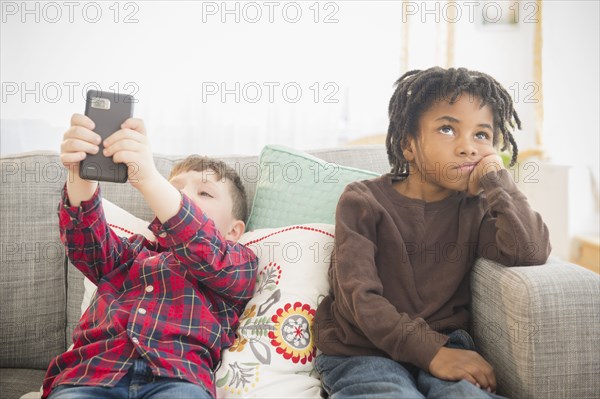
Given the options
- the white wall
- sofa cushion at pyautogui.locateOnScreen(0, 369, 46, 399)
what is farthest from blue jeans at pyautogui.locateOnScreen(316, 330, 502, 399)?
the white wall

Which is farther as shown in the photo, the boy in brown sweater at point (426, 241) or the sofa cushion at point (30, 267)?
the sofa cushion at point (30, 267)

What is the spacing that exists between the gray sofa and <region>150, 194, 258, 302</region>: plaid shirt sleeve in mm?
411

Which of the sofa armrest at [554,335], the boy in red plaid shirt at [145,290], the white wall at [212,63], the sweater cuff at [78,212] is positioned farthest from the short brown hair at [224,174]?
the white wall at [212,63]

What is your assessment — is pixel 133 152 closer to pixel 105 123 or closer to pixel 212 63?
pixel 105 123

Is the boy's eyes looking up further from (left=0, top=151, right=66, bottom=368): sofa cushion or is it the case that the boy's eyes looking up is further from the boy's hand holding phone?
(left=0, top=151, right=66, bottom=368): sofa cushion

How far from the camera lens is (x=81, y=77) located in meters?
2.59

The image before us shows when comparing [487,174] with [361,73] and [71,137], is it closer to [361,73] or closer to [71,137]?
[71,137]

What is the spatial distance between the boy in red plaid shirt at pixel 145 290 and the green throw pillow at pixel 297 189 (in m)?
0.19

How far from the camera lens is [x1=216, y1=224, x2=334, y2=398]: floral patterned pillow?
1.05m

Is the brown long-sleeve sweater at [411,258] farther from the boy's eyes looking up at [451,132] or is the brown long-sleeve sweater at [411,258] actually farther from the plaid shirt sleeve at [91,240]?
the plaid shirt sleeve at [91,240]

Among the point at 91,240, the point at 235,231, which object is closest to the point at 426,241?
the point at 235,231

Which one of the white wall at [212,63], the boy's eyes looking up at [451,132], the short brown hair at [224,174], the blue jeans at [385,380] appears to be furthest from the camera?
the white wall at [212,63]

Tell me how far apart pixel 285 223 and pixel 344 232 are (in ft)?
0.84

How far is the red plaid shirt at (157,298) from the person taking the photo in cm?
97
